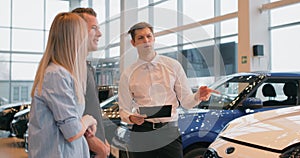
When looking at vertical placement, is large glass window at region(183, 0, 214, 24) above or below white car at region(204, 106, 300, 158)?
above

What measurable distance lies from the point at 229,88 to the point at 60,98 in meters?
2.68

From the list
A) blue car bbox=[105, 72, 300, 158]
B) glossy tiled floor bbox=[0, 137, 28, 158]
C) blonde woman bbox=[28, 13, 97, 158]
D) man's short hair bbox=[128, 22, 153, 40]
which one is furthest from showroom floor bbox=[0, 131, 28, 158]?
blonde woman bbox=[28, 13, 97, 158]

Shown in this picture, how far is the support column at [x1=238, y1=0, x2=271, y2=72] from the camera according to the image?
6.88 m

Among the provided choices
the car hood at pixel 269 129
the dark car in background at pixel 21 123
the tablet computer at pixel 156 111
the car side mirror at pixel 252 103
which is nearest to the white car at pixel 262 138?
the car hood at pixel 269 129

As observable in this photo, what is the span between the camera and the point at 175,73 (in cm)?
214

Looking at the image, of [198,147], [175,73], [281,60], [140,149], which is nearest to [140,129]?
[140,149]

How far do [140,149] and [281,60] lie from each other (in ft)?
18.6

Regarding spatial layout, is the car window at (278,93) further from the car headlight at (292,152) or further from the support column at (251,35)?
the support column at (251,35)

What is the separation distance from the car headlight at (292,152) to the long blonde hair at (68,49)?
884 millimetres

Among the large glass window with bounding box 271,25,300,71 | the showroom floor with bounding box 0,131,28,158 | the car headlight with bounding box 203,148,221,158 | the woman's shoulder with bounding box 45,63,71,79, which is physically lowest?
the showroom floor with bounding box 0,131,28,158

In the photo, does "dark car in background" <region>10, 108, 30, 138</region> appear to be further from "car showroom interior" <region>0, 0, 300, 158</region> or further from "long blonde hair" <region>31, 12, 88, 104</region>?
"long blonde hair" <region>31, 12, 88, 104</region>

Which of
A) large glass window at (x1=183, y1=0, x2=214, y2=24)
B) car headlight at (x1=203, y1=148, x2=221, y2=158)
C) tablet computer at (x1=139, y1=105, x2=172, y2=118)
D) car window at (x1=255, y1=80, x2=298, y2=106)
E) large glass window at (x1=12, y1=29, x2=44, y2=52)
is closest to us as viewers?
car headlight at (x1=203, y1=148, x2=221, y2=158)

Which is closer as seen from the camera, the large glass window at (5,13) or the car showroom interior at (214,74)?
the car showroom interior at (214,74)

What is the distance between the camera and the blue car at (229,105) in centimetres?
309
